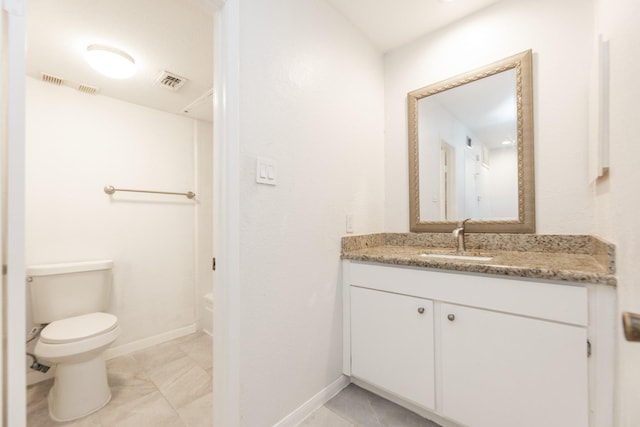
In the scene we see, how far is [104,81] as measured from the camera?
188 cm

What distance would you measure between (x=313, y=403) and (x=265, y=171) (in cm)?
122

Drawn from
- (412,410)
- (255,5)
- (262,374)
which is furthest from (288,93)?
(412,410)

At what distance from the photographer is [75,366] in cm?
143

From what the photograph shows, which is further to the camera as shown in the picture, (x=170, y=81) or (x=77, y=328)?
(x=170, y=81)

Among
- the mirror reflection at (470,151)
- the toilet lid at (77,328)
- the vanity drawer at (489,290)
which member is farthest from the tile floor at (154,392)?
the mirror reflection at (470,151)

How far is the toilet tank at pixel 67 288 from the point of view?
5.46ft

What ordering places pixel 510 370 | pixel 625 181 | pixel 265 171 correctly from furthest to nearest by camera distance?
1. pixel 265 171
2. pixel 510 370
3. pixel 625 181

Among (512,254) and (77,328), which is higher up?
(512,254)

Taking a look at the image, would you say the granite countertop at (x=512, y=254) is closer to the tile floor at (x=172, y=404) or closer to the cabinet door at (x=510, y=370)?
the cabinet door at (x=510, y=370)

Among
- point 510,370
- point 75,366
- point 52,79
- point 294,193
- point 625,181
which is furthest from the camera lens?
point 52,79

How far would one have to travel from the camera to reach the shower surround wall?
1.83m

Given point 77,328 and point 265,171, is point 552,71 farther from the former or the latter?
point 77,328

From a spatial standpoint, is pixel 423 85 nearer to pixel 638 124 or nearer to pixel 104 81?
pixel 638 124

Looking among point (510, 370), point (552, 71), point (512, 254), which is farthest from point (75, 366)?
point (552, 71)
